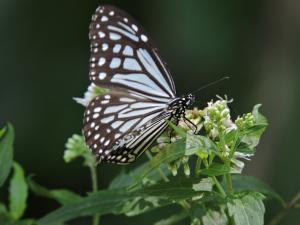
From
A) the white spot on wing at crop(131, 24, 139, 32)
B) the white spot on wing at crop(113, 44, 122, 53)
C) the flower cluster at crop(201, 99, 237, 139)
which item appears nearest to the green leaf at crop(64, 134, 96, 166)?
the white spot on wing at crop(113, 44, 122, 53)

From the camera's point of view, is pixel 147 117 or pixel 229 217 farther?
pixel 147 117

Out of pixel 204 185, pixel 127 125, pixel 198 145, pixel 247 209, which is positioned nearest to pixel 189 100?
pixel 127 125

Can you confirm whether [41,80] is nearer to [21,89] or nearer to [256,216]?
[21,89]

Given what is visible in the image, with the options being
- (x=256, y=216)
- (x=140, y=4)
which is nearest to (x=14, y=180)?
(x=256, y=216)

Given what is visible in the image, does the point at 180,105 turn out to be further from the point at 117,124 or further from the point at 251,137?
the point at 251,137

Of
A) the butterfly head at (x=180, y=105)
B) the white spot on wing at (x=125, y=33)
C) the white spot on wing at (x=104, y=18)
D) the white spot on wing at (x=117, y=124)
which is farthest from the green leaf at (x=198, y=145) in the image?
the white spot on wing at (x=104, y=18)

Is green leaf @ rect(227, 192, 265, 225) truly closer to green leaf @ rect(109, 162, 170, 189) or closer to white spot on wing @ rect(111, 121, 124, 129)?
green leaf @ rect(109, 162, 170, 189)

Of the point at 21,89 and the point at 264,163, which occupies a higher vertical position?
the point at 21,89
